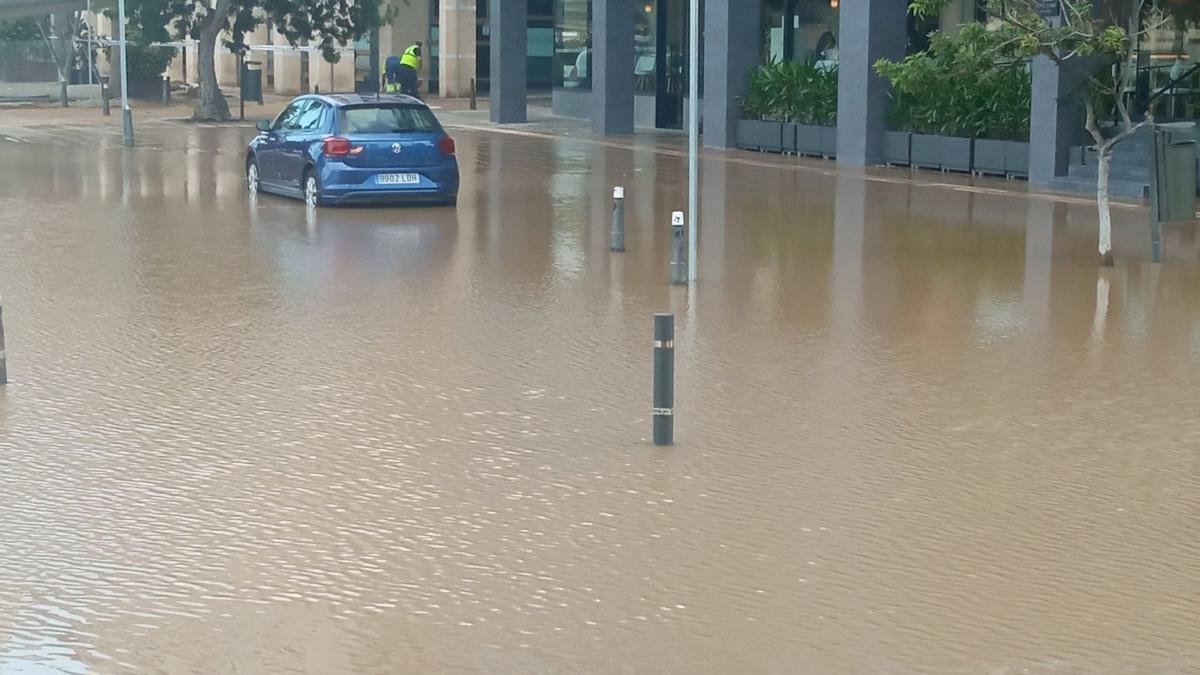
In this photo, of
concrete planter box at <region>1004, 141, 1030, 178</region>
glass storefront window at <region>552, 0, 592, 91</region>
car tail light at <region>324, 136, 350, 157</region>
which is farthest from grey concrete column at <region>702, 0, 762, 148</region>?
car tail light at <region>324, 136, 350, 157</region>

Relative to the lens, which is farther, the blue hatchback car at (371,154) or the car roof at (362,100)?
the car roof at (362,100)

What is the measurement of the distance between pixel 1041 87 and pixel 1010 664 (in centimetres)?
2071

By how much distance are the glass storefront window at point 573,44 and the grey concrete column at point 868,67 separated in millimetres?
16086

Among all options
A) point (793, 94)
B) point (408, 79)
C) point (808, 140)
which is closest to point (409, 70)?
point (408, 79)

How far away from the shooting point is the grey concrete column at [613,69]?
38.9 m

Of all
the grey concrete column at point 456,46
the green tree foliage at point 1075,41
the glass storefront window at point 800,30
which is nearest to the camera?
the green tree foliage at point 1075,41

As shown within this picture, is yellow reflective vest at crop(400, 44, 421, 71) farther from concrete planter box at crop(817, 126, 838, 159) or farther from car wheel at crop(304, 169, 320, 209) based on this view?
car wheel at crop(304, 169, 320, 209)

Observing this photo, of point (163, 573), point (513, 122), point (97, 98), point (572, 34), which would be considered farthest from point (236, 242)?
point (97, 98)

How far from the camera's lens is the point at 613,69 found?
39.0m

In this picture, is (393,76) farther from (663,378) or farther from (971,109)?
(663,378)

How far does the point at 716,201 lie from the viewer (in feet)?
74.9

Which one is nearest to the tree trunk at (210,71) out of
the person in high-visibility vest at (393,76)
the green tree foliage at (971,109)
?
the person in high-visibility vest at (393,76)

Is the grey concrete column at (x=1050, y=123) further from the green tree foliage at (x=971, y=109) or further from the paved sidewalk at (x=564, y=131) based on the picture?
the green tree foliage at (x=971, y=109)

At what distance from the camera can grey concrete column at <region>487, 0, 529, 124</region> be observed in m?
43.1
